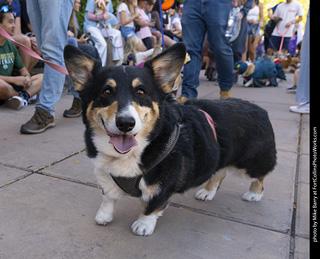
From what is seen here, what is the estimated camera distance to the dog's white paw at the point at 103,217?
224cm

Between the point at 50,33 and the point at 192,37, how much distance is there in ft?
7.10

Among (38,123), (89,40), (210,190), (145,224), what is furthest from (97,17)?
(145,224)

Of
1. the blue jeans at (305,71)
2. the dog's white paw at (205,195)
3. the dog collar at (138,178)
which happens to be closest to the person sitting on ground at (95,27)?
the blue jeans at (305,71)

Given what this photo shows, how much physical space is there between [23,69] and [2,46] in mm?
503

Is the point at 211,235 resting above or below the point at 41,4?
below

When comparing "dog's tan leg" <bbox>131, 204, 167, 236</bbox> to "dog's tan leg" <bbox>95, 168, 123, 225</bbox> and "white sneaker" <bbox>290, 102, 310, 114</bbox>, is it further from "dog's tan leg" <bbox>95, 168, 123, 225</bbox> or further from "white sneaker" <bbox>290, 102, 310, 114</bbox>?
"white sneaker" <bbox>290, 102, 310, 114</bbox>

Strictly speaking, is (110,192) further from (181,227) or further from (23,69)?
(23,69)

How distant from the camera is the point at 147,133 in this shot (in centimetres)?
211

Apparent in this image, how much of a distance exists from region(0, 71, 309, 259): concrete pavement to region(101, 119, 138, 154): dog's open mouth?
2.07 ft

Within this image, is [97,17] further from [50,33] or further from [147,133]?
[147,133]

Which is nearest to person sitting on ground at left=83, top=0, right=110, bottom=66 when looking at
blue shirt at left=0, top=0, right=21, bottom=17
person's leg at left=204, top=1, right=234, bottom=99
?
blue shirt at left=0, top=0, right=21, bottom=17

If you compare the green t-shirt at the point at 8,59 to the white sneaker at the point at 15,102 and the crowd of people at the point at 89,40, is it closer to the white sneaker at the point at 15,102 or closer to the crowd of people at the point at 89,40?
the crowd of people at the point at 89,40
